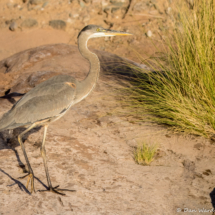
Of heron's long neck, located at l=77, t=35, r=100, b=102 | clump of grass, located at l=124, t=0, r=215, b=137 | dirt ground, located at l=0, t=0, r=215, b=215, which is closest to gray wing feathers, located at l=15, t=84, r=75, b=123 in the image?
heron's long neck, located at l=77, t=35, r=100, b=102

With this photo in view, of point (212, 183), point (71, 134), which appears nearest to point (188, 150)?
point (212, 183)

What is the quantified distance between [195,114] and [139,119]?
0.91m

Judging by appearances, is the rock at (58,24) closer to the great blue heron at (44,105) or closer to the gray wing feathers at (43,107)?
the great blue heron at (44,105)

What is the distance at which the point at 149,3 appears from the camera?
1192cm

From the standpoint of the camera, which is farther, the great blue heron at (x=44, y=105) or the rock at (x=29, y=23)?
the rock at (x=29, y=23)

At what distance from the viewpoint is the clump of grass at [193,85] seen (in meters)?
4.43

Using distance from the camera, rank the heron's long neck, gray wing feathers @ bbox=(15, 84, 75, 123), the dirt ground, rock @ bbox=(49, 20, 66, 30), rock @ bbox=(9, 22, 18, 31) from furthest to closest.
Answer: rock @ bbox=(49, 20, 66, 30), rock @ bbox=(9, 22, 18, 31), the heron's long neck, gray wing feathers @ bbox=(15, 84, 75, 123), the dirt ground

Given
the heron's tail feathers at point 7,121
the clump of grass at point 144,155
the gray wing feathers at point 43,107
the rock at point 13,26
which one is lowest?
the clump of grass at point 144,155

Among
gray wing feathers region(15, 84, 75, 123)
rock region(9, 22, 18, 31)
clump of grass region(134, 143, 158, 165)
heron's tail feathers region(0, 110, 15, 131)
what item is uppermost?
gray wing feathers region(15, 84, 75, 123)

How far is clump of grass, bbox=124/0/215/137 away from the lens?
4.43m

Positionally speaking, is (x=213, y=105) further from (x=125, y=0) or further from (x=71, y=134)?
(x=125, y=0)

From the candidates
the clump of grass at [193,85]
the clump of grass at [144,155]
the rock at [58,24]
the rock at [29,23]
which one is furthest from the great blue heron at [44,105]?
the rock at [29,23]

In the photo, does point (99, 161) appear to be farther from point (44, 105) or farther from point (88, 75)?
point (88, 75)

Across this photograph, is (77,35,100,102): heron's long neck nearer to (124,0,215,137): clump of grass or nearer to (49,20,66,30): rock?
(124,0,215,137): clump of grass
